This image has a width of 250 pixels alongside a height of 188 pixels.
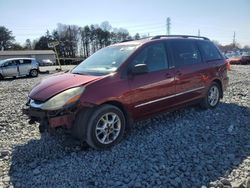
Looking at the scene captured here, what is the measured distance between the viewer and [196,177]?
3281mm

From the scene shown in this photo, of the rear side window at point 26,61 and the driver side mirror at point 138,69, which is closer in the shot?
the driver side mirror at point 138,69

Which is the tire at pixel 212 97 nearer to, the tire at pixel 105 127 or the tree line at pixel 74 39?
the tire at pixel 105 127

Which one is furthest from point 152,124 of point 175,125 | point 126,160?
point 126,160

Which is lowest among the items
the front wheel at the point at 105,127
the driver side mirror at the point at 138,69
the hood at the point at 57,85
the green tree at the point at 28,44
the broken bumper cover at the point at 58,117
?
the front wheel at the point at 105,127

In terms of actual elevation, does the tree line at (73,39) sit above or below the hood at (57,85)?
above

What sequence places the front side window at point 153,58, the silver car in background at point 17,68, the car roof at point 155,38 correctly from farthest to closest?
the silver car in background at point 17,68 < the car roof at point 155,38 < the front side window at point 153,58

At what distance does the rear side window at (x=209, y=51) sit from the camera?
20.5ft

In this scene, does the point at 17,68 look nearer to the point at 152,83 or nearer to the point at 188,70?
the point at 188,70

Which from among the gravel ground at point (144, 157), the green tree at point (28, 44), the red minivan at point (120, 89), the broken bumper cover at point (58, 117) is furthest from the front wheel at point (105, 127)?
the green tree at point (28, 44)

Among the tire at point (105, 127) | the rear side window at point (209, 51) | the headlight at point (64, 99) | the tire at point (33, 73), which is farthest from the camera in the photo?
the tire at point (33, 73)

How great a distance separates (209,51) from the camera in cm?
645

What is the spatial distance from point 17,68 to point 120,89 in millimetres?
16577

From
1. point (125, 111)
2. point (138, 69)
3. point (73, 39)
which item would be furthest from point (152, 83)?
point (73, 39)

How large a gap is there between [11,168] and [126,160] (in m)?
1.67
